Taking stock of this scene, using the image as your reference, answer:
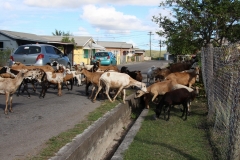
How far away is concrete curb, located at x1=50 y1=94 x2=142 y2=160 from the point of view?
571 centimetres

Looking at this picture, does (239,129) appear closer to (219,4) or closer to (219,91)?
(219,91)

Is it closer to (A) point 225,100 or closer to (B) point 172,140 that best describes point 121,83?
(B) point 172,140

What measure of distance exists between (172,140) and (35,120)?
3.29m

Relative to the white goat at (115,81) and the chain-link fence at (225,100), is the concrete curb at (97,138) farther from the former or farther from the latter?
the chain-link fence at (225,100)

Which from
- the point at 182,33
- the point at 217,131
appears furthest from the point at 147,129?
the point at 182,33

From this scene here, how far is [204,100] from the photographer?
41.2 feet

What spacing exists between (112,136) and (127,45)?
246 ft

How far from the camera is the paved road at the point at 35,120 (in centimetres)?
587

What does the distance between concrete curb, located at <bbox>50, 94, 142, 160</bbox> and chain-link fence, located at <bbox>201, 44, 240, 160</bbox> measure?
2.01 m

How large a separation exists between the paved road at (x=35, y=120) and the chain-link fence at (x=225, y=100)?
3.19 meters

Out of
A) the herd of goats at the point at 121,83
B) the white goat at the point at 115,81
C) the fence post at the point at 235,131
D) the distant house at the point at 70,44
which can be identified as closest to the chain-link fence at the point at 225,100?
the fence post at the point at 235,131

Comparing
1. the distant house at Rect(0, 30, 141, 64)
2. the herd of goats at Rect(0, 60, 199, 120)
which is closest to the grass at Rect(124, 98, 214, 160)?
the herd of goats at Rect(0, 60, 199, 120)

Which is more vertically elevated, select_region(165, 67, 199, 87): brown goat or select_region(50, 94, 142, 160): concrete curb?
select_region(165, 67, 199, 87): brown goat

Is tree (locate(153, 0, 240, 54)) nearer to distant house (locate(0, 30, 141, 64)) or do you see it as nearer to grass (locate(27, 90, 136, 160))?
grass (locate(27, 90, 136, 160))
